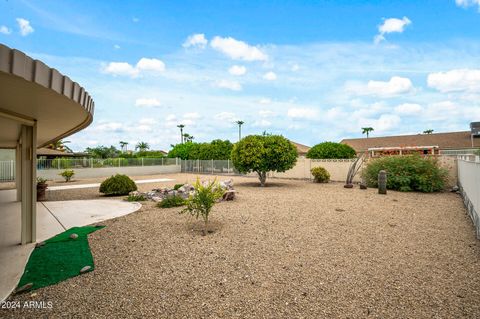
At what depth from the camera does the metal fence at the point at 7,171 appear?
2092 centimetres

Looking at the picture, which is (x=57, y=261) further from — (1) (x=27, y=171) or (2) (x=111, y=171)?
(2) (x=111, y=171)

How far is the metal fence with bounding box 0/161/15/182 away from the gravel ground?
20030 mm

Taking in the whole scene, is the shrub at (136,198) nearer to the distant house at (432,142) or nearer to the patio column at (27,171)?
the patio column at (27,171)

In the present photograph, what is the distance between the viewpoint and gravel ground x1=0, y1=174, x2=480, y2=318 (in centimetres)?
303

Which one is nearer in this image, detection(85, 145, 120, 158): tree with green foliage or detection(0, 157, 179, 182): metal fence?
detection(0, 157, 179, 182): metal fence

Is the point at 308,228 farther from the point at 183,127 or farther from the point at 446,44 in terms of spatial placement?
the point at 183,127

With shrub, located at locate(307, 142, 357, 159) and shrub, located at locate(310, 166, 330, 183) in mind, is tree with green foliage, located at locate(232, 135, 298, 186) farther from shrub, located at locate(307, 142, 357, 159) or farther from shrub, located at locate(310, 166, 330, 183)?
shrub, located at locate(307, 142, 357, 159)

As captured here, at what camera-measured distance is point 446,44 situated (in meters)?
10.3

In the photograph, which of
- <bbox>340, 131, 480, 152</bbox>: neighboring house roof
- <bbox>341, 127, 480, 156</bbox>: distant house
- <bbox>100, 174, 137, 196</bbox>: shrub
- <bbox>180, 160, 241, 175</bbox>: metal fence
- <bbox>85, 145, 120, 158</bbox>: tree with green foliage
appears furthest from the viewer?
<bbox>85, 145, 120, 158</bbox>: tree with green foliage

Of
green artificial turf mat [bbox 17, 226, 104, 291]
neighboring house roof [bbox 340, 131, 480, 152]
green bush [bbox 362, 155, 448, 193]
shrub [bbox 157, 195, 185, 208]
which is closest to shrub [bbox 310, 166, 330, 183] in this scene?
green bush [bbox 362, 155, 448, 193]

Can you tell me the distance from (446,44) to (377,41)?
248 cm

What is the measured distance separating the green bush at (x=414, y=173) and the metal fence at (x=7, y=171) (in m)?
26.4

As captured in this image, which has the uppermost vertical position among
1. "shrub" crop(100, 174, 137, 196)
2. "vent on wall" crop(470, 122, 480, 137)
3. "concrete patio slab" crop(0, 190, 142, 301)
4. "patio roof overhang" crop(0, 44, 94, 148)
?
"vent on wall" crop(470, 122, 480, 137)

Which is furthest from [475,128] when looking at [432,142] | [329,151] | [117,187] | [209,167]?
[117,187]
